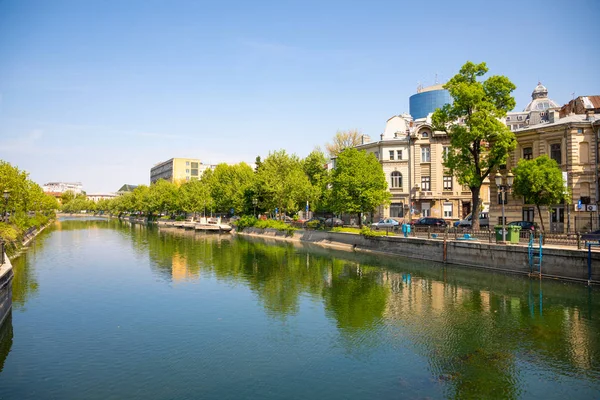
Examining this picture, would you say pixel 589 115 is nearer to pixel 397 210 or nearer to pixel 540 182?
pixel 540 182

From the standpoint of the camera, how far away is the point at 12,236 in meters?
43.3

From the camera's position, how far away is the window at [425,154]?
62156 millimetres

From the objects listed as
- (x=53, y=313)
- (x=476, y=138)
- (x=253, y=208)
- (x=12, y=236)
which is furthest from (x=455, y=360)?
(x=253, y=208)

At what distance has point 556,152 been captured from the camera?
4144 cm

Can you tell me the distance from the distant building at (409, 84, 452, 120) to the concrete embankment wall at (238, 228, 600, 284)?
94.3 meters

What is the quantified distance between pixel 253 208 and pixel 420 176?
32166mm

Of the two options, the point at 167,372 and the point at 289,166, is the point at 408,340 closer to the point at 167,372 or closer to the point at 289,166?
the point at 167,372

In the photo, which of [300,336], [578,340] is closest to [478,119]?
[578,340]

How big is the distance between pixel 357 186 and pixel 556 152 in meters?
19.8

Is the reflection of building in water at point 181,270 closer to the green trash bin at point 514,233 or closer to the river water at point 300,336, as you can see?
the river water at point 300,336

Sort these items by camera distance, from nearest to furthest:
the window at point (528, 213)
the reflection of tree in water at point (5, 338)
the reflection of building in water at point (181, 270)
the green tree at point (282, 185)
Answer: the reflection of tree in water at point (5, 338) → the reflection of building in water at point (181, 270) → the window at point (528, 213) → the green tree at point (282, 185)

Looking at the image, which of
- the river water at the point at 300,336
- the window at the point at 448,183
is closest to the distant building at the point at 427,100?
the window at the point at 448,183

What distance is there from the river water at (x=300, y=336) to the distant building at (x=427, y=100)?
10770 centimetres

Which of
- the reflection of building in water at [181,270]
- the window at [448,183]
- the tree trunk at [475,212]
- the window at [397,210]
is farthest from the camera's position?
the window at [397,210]
